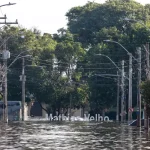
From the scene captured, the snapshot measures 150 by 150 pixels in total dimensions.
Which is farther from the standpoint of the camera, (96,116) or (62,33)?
(62,33)

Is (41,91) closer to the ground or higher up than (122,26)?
closer to the ground

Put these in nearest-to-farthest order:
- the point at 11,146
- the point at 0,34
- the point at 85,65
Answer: the point at 11,146 < the point at 0,34 < the point at 85,65

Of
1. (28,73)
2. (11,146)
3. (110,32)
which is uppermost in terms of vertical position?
(110,32)

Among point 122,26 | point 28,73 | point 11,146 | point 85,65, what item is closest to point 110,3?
point 122,26

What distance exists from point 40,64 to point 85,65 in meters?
7.03

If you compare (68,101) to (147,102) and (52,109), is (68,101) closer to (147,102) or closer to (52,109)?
(52,109)

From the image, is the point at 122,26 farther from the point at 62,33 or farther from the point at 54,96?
the point at 54,96

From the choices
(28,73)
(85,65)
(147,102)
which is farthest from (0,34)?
(147,102)

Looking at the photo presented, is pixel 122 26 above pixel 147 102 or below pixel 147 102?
above

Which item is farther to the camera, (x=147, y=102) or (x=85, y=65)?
(x=85, y=65)

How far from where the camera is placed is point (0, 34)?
96.8 meters

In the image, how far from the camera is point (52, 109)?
362 feet

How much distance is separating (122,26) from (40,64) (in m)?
18.5

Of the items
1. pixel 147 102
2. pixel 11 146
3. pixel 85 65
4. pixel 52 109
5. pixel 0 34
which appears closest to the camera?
pixel 11 146
